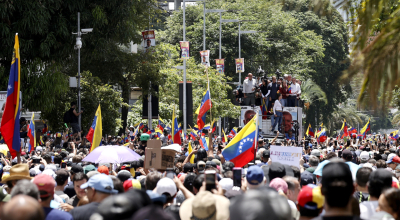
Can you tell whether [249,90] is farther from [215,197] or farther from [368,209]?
[215,197]

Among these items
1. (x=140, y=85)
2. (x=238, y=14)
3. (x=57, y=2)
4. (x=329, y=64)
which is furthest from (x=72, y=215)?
(x=329, y=64)

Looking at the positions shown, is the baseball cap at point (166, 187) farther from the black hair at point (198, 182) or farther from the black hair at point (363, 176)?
the black hair at point (363, 176)

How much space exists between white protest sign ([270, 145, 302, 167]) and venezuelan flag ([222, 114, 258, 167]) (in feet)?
3.16

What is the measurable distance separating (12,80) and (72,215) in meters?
4.22

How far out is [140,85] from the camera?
2539cm

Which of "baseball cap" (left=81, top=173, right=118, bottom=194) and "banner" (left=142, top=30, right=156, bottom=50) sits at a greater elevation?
"banner" (left=142, top=30, right=156, bottom=50)

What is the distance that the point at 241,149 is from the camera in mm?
9492

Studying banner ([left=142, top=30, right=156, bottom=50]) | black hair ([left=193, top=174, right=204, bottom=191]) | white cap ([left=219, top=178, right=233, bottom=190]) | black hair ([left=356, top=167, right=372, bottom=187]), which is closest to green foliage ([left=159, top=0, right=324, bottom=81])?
banner ([left=142, top=30, right=156, bottom=50])

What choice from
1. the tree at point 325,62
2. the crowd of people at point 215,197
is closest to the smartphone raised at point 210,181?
the crowd of people at point 215,197

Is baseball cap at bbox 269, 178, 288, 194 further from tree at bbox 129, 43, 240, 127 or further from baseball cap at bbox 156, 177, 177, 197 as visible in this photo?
tree at bbox 129, 43, 240, 127

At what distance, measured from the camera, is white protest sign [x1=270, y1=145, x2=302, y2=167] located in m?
8.17

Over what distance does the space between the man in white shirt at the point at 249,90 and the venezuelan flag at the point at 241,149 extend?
12711 mm

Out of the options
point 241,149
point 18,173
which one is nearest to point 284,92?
point 241,149

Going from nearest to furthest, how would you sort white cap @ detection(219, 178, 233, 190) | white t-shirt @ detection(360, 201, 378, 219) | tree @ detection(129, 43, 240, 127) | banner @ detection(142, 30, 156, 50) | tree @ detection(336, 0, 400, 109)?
tree @ detection(336, 0, 400, 109), white t-shirt @ detection(360, 201, 378, 219), white cap @ detection(219, 178, 233, 190), banner @ detection(142, 30, 156, 50), tree @ detection(129, 43, 240, 127)
